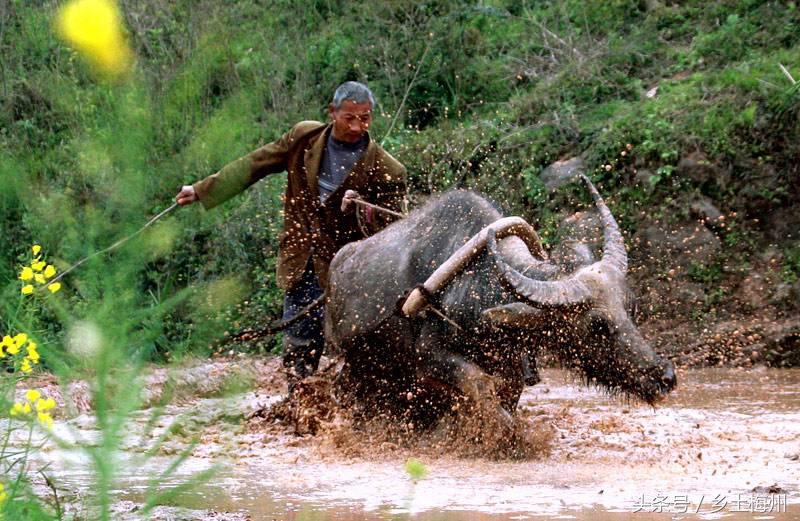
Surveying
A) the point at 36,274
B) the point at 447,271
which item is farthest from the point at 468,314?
the point at 36,274

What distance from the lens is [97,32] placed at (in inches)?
55.6

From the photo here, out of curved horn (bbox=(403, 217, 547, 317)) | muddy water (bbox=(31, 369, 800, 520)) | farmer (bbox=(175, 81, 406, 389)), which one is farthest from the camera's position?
farmer (bbox=(175, 81, 406, 389))

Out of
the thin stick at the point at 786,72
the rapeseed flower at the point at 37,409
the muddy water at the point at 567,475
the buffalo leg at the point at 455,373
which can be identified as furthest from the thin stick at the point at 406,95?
the rapeseed flower at the point at 37,409

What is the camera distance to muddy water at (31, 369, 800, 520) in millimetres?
4277

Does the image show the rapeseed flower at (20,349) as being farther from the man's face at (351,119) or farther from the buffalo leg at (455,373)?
the man's face at (351,119)

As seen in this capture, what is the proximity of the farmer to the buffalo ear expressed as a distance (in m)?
1.43

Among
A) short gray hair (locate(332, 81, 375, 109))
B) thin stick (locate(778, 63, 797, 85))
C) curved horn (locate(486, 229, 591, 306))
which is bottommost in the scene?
curved horn (locate(486, 229, 591, 306))

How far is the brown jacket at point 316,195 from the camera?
21.9ft

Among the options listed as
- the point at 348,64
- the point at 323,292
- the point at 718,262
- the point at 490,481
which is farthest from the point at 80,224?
the point at 348,64

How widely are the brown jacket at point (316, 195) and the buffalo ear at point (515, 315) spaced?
4.87ft

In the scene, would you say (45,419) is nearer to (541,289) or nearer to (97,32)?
(97,32)

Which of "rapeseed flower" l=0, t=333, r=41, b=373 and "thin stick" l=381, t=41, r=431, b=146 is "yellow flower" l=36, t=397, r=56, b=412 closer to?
"rapeseed flower" l=0, t=333, r=41, b=373

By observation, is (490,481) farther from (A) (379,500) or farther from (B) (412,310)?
(B) (412,310)

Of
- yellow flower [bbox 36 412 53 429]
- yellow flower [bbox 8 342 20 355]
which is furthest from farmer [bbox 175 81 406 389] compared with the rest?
yellow flower [bbox 36 412 53 429]
